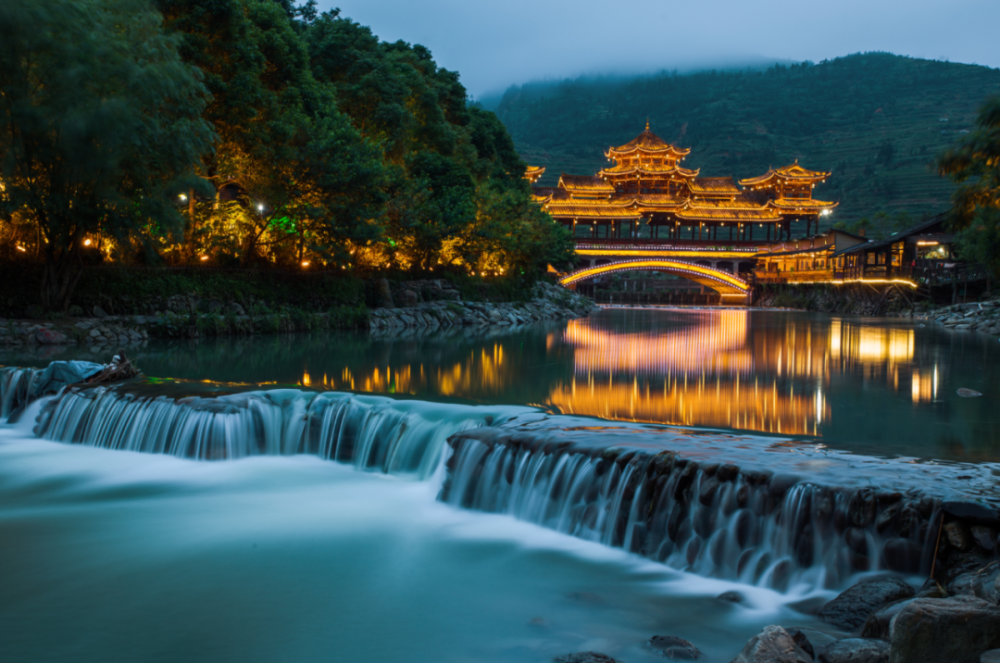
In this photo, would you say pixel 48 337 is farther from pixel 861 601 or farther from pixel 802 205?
pixel 802 205

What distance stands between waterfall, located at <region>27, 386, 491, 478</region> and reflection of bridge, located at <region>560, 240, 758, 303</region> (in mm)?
48862

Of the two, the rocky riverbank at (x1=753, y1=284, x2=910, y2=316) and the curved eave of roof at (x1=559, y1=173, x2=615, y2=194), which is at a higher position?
the curved eave of roof at (x1=559, y1=173, x2=615, y2=194)

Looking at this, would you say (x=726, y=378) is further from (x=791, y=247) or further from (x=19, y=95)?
(x=791, y=247)

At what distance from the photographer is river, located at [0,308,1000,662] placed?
16.2 feet

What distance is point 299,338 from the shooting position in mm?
22922

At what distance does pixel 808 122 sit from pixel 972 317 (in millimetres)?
116531

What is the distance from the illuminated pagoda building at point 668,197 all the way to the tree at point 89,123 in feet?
156

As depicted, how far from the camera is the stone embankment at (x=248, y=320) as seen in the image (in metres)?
18.5

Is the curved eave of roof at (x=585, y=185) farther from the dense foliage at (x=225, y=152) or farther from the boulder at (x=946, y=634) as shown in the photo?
the boulder at (x=946, y=634)

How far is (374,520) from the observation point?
7355 millimetres

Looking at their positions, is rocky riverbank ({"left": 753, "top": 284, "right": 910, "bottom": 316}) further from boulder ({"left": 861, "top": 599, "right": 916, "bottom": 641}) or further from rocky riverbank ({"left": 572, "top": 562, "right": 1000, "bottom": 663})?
boulder ({"left": 861, "top": 599, "right": 916, "bottom": 641})

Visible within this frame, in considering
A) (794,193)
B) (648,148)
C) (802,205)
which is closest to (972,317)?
(802,205)

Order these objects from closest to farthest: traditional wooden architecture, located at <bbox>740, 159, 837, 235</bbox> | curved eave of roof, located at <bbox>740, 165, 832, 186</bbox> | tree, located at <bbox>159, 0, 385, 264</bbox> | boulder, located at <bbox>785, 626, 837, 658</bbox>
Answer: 1. boulder, located at <bbox>785, 626, 837, 658</bbox>
2. tree, located at <bbox>159, 0, 385, 264</bbox>
3. traditional wooden architecture, located at <bbox>740, 159, 837, 235</bbox>
4. curved eave of roof, located at <bbox>740, 165, 832, 186</bbox>

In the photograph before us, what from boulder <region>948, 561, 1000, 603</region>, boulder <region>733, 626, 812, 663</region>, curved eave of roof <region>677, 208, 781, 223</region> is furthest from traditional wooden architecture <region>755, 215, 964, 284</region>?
boulder <region>733, 626, 812, 663</region>
